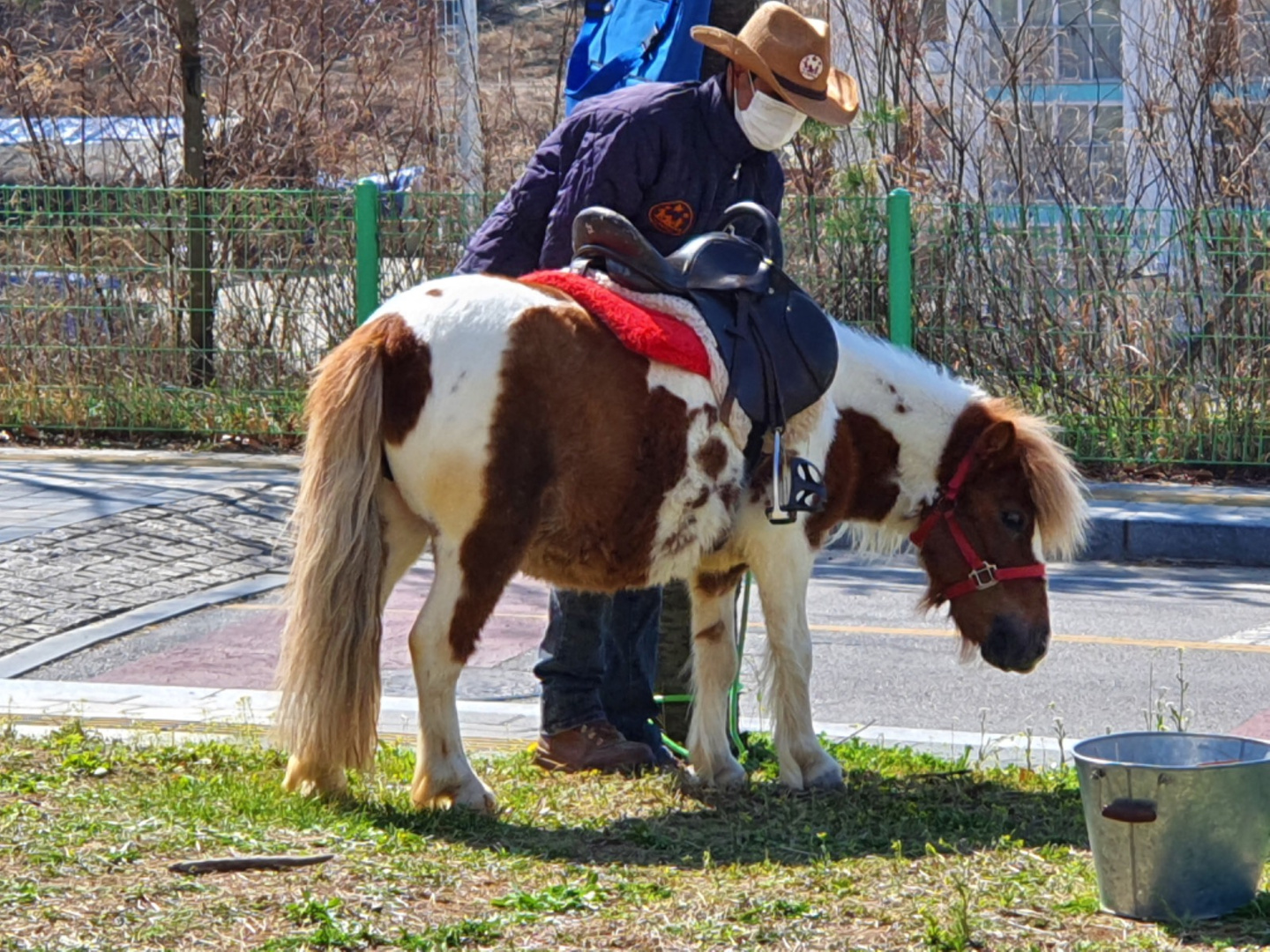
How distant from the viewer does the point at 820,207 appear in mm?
11914

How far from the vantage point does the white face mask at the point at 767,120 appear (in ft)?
17.5

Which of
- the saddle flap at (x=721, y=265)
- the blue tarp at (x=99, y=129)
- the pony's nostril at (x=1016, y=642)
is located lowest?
the pony's nostril at (x=1016, y=642)

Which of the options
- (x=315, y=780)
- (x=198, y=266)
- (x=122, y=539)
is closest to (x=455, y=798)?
(x=315, y=780)

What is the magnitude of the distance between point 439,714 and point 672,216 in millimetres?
1671

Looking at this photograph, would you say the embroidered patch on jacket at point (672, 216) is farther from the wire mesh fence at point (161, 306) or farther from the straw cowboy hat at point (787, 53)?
the wire mesh fence at point (161, 306)

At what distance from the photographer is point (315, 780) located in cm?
493

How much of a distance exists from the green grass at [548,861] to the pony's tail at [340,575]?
0.79ft

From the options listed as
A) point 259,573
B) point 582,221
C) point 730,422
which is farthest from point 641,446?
point 259,573

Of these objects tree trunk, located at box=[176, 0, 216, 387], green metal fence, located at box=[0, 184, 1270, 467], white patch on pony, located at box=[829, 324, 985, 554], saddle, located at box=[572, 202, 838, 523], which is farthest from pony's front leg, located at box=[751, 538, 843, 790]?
tree trunk, located at box=[176, 0, 216, 387]

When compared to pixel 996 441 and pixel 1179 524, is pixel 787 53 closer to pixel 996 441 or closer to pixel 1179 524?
pixel 996 441

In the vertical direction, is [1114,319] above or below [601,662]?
above

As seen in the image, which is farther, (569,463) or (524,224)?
(524,224)

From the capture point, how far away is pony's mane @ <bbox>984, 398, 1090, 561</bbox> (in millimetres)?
5508

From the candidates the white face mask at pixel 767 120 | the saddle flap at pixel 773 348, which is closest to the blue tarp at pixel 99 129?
the white face mask at pixel 767 120
